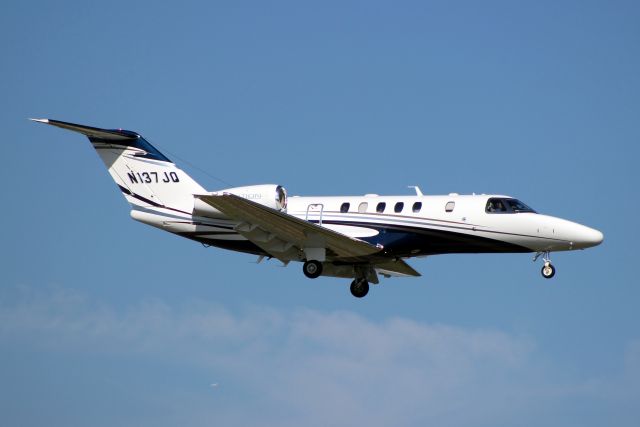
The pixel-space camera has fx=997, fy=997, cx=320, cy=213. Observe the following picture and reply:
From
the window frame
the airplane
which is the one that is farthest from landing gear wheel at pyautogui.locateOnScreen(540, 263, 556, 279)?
the window frame

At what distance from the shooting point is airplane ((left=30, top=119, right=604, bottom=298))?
92.4ft

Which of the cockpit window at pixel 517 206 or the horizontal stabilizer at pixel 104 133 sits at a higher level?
the horizontal stabilizer at pixel 104 133

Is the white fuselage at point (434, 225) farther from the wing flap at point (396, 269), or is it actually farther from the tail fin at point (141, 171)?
the wing flap at point (396, 269)

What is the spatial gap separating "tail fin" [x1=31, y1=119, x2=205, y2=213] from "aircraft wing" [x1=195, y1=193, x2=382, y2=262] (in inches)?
119

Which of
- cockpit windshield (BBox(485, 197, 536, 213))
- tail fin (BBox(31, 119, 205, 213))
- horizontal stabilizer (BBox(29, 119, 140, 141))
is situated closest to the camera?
cockpit windshield (BBox(485, 197, 536, 213))

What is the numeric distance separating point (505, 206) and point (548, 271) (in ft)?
7.22

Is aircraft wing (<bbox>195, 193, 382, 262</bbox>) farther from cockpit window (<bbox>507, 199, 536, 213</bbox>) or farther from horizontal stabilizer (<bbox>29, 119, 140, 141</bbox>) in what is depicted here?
horizontal stabilizer (<bbox>29, 119, 140, 141</bbox>)

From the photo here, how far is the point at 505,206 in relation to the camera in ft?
93.6

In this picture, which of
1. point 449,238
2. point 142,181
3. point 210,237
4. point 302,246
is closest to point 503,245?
point 449,238

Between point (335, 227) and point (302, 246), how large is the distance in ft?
3.72

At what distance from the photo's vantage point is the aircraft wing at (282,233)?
89.9 ft

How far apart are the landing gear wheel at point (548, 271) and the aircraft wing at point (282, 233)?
469cm

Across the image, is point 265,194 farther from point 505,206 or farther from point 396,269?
point 505,206

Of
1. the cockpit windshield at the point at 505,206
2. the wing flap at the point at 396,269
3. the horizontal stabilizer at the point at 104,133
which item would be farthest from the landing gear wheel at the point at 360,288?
the horizontal stabilizer at the point at 104,133
